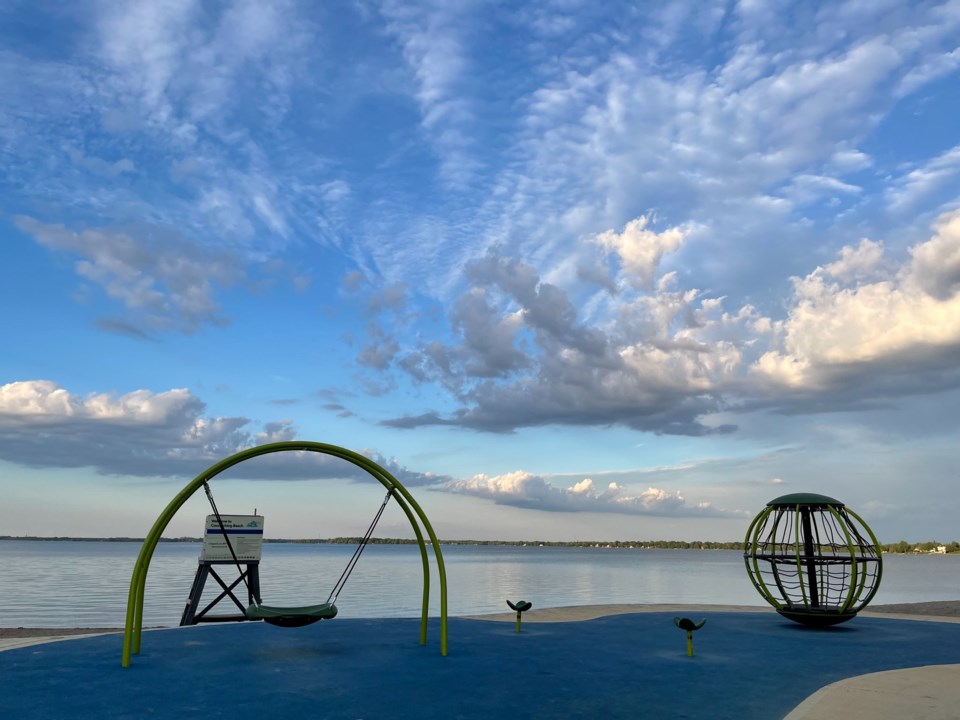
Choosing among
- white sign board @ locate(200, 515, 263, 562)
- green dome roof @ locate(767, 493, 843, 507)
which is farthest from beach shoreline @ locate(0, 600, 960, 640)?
green dome roof @ locate(767, 493, 843, 507)

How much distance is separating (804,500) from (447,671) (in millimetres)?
11031

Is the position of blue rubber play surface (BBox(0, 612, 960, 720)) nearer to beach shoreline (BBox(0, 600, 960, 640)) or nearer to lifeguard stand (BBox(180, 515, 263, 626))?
lifeguard stand (BBox(180, 515, 263, 626))

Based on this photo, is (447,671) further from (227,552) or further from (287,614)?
(227,552)

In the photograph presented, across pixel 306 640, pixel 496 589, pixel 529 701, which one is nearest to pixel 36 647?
pixel 306 640

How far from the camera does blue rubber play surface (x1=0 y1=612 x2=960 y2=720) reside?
30.3ft

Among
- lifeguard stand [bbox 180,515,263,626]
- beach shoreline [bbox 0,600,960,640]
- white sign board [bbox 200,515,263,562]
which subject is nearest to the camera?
lifeguard stand [bbox 180,515,263,626]

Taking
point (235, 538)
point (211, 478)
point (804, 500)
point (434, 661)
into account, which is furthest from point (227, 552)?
point (804, 500)

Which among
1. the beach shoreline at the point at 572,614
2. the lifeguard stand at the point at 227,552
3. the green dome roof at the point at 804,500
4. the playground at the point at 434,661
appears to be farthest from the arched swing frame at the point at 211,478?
the green dome roof at the point at 804,500

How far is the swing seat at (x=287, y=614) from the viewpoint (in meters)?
12.4

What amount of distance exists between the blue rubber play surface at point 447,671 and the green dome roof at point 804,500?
120 inches

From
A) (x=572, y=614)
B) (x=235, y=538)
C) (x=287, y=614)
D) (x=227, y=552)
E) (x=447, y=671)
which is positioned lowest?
(x=572, y=614)

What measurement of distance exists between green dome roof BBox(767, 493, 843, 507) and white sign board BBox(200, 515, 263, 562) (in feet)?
42.5

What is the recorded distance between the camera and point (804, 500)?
18.3m

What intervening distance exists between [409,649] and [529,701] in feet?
14.4
